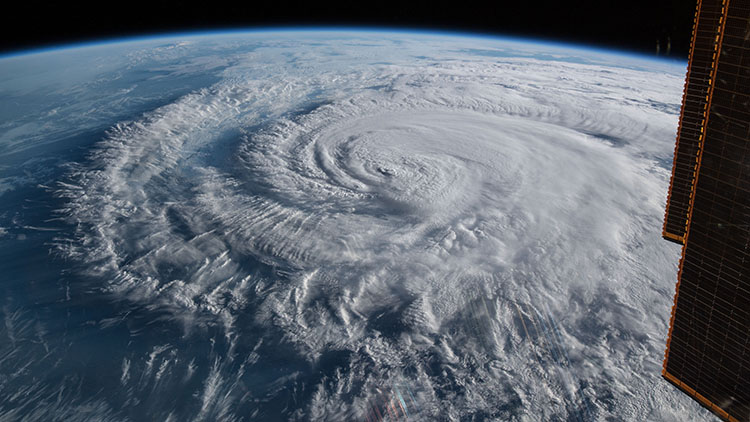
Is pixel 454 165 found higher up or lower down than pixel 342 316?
higher up

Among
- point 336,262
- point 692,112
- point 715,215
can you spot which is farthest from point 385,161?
point 715,215

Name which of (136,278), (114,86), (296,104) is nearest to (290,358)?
(136,278)

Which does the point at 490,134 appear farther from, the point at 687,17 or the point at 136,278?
the point at 136,278

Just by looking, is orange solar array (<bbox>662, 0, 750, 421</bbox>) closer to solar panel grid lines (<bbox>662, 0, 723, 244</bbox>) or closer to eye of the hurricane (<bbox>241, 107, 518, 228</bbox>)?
solar panel grid lines (<bbox>662, 0, 723, 244</bbox>)

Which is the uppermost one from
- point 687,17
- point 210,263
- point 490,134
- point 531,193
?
point 687,17

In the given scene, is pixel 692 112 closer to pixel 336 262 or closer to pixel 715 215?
pixel 715 215

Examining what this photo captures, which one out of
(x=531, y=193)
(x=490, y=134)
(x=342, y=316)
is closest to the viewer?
(x=342, y=316)

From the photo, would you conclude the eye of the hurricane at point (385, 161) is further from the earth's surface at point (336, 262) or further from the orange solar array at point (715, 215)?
the orange solar array at point (715, 215)

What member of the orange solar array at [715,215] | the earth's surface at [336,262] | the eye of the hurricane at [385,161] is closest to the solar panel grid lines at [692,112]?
the orange solar array at [715,215]
